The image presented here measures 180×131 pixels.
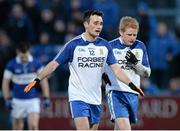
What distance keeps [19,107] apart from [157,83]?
501cm

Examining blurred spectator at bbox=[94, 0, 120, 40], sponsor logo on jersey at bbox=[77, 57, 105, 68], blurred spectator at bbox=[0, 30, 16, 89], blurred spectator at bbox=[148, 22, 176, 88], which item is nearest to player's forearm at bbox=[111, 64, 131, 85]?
sponsor logo on jersey at bbox=[77, 57, 105, 68]

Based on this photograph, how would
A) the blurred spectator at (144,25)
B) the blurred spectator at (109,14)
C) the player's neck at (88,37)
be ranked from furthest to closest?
the blurred spectator at (109,14) → the blurred spectator at (144,25) → the player's neck at (88,37)

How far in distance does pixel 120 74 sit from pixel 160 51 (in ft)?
25.7

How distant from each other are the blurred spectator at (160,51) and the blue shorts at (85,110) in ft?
25.3

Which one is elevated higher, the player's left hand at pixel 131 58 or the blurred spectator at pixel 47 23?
the blurred spectator at pixel 47 23

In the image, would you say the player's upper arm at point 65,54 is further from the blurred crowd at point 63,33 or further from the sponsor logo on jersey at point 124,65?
the blurred crowd at point 63,33

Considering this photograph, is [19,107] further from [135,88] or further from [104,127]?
[135,88]

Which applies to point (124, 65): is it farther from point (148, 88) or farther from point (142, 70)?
point (148, 88)

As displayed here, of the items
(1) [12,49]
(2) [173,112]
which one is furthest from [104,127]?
(1) [12,49]

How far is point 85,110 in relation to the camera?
38.3ft

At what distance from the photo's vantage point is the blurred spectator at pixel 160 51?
1947cm

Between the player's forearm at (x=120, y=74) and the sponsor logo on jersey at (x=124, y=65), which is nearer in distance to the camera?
the player's forearm at (x=120, y=74)

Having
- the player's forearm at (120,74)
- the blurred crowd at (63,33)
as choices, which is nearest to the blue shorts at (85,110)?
the player's forearm at (120,74)

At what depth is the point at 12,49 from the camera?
1905cm
